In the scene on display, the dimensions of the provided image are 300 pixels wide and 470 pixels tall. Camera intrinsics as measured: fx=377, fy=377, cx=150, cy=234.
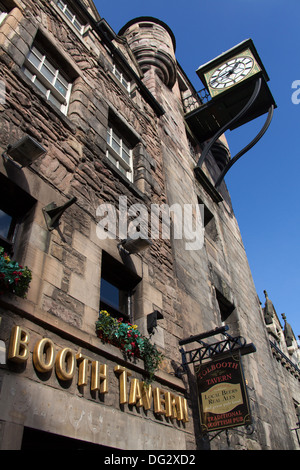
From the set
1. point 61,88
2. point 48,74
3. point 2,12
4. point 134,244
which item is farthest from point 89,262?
point 2,12

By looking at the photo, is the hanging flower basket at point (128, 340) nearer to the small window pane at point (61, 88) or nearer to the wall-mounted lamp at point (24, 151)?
the wall-mounted lamp at point (24, 151)

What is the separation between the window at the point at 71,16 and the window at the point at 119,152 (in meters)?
2.57

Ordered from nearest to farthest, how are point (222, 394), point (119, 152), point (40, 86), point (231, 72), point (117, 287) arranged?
1. point (222, 394)
2. point (117, 287)
3. point (40, 86)
4. point (119, 152)
5. point (231, 72)

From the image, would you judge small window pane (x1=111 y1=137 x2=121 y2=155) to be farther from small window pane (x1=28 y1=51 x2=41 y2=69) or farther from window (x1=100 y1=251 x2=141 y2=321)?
window (x1=100 y1=251 x2=141 y2=321)

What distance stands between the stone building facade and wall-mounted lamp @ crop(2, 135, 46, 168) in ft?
0.22

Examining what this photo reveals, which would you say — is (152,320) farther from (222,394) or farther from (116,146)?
(116,146)

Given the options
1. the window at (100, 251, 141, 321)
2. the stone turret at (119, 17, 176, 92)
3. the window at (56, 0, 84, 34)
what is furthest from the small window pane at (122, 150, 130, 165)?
the stone turret at (119, 17, 176, 92)

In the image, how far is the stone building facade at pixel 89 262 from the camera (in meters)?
3.80

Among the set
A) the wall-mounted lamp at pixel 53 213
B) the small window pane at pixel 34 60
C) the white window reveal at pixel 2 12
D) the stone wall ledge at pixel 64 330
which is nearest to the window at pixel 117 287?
the stone wall ledge at pixel 64 330

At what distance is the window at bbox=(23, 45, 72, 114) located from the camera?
6.43 metres

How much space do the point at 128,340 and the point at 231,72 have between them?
14.0 m

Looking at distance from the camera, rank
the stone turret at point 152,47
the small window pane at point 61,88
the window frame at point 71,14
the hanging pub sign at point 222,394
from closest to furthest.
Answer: the hanging pub sign at point 222,394 < the small window pane at point 61,88 < the window frame at point 71,14 < the stone turret at point 152,47

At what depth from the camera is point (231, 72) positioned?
1584 centimetres
